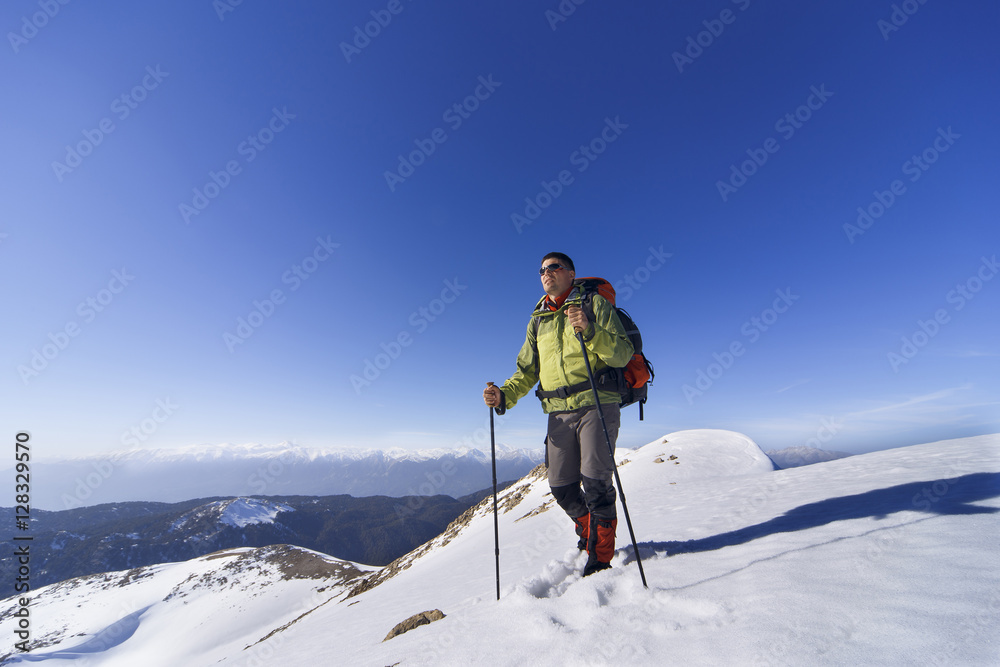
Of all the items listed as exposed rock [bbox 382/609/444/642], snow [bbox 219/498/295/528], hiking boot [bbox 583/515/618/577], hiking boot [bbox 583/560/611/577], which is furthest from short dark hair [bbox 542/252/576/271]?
snow [bbox 219/498/295/528]

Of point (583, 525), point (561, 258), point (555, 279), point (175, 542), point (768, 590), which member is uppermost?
point (561, 258)

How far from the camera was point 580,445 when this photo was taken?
436cm

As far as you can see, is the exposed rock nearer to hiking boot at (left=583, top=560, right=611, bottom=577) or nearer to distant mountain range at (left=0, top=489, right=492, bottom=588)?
hiking boot at (left=583, top=560, right=611, bottom=577)

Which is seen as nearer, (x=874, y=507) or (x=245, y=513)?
(x=874, y=507)

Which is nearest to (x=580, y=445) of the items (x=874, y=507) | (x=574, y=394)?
(x=574, y=394)

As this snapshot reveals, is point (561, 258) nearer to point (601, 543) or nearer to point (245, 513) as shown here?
point (601, 543)

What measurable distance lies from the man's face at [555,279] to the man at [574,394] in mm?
13

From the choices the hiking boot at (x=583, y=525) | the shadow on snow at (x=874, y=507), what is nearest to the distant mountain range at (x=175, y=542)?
the hiking boot at (x=583, y=525)

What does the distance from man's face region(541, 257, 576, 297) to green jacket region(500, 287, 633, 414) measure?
277mm

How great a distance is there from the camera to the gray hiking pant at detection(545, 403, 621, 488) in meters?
4.11

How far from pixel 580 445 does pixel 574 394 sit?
1.98ft

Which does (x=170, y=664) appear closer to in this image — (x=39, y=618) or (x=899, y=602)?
(x=39, y=618)

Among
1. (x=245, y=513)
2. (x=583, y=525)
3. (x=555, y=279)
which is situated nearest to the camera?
(x=583, y=525)

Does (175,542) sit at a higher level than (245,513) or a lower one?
lower
